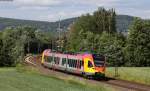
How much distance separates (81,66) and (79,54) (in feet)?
5.58

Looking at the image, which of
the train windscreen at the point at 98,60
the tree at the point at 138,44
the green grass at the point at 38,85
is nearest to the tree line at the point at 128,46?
the tree at the point at 138,44

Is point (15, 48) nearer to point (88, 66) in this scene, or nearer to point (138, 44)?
point (138, 44)

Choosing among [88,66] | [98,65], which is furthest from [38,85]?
[98,65]

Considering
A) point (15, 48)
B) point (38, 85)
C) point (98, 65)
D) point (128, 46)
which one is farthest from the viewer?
point (15, 48)

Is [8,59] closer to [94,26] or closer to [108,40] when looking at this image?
[108,40]

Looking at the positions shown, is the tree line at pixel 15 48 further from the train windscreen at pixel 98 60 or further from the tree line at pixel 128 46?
the train windscreen at pixel 98 60

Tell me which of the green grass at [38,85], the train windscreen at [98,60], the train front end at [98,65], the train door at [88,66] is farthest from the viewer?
the train windscreen at [98,60]

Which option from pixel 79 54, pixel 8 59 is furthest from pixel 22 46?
pixel 79 54

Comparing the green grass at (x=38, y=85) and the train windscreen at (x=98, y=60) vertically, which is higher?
the train windscreen at (x=98, y=60)

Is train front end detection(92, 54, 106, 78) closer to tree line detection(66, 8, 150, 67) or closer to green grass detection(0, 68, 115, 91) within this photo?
green grass detection(0, 68, 115, 91)

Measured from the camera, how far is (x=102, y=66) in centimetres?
4838

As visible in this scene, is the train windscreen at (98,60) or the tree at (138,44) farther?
the tree at (138,44)

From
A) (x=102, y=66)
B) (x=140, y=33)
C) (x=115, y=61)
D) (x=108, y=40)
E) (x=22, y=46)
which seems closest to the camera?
(x=102, y=66)

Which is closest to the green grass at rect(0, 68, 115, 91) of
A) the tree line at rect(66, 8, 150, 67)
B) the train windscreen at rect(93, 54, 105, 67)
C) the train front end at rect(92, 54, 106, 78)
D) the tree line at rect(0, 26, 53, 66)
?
the train front end at rect(92, 54, 106, 78)
